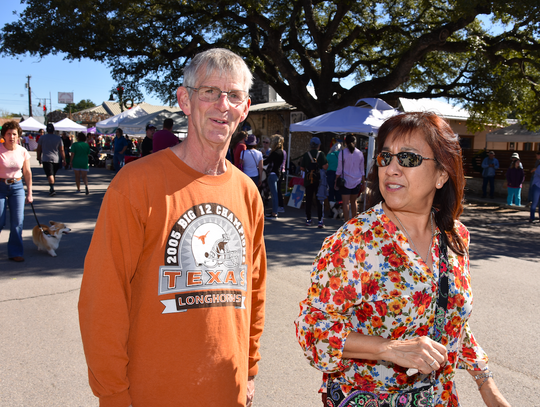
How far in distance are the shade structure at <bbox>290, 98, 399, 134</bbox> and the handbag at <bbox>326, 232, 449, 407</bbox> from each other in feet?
29.6

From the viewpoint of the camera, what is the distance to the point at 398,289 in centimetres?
158

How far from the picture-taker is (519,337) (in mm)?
4320

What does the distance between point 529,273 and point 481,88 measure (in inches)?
517

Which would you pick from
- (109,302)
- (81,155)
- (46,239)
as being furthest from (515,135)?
(109,302)

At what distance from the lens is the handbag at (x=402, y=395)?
1587 mm

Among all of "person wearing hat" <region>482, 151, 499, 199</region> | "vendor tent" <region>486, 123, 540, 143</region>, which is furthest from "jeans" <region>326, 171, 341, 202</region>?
"vendor tent" <region>486, 123, 540, 143</region>

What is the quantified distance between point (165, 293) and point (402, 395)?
934 mm

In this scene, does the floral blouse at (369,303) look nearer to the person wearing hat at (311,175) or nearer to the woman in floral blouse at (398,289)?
the woman in floral blouse at (398,289)

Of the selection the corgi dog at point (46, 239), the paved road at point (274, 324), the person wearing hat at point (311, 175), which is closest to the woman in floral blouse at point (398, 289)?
the paved road at point (274, 324)

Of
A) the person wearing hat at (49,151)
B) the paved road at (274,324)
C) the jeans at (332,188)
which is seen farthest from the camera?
the person wearing hat at (49,151)

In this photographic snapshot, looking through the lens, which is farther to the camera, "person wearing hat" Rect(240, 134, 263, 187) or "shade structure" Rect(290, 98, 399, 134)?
"shade structure" Rect(290, 98, 399, 134)

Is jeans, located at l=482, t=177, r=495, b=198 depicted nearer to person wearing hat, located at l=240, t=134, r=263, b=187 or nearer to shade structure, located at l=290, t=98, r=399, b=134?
shade structure, located at l=290, t=98, r=399, b=134

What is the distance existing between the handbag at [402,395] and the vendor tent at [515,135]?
22699mm

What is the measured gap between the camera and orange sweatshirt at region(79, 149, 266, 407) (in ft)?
4.74
